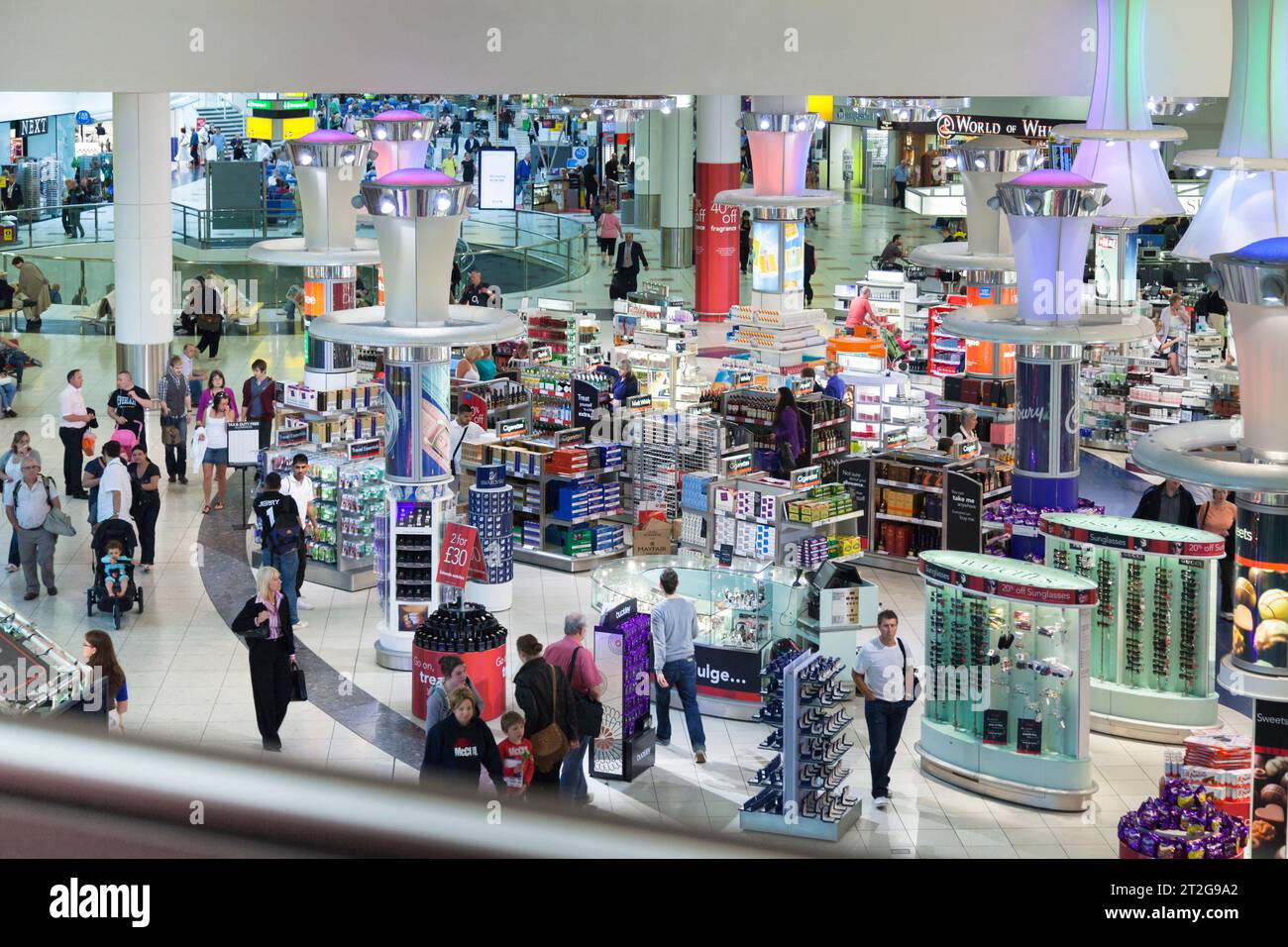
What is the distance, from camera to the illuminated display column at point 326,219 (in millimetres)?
17172

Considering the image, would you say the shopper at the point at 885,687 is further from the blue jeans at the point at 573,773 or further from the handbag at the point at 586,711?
the blue jeans at the point at 573,773

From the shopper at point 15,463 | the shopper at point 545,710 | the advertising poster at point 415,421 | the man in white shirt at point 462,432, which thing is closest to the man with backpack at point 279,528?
the advertising poster at point 415,421

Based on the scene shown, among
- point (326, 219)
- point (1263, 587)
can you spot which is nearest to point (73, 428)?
point (326, 219)

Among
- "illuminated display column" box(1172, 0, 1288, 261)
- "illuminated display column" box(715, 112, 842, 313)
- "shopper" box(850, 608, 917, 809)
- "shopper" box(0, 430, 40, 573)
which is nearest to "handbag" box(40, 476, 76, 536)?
"shopper" box(0, 430, 40, 573)

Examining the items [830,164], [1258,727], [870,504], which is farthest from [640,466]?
[830,164]

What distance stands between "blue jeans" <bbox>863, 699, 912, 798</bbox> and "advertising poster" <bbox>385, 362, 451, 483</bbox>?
12.5 feet

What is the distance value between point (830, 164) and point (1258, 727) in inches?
1559

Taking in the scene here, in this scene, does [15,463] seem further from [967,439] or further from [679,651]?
[967,439]

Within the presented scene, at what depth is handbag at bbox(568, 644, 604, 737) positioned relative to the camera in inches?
345

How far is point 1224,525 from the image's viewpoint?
12484 mm

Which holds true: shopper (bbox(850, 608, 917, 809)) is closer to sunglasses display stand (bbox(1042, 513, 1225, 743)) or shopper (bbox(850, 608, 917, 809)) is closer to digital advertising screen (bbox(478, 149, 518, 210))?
sunglasses display stand (bbox(1042, 513, 1225, 743))

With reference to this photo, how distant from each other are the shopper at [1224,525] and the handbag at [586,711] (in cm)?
571

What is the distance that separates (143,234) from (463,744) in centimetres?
1307
